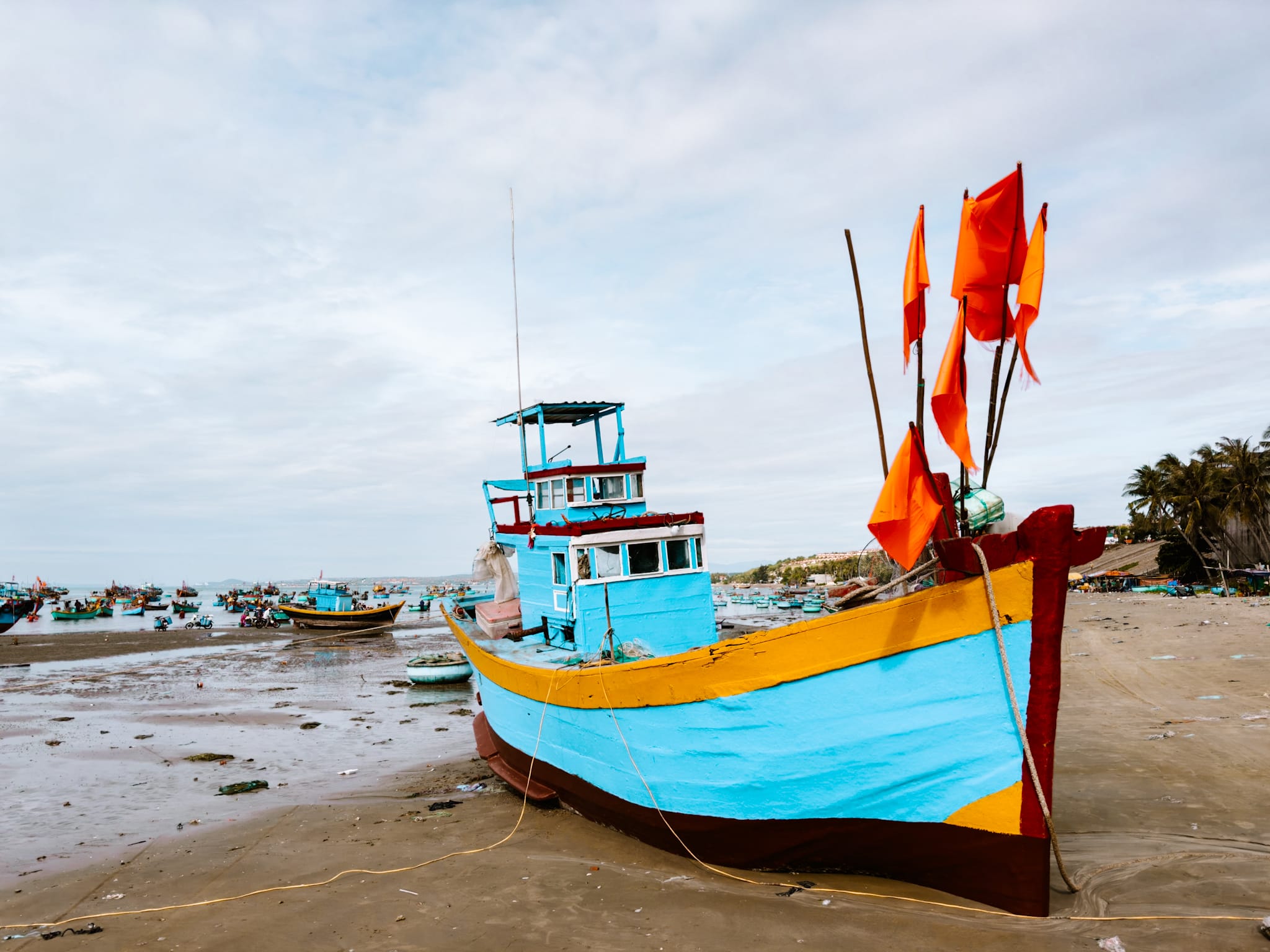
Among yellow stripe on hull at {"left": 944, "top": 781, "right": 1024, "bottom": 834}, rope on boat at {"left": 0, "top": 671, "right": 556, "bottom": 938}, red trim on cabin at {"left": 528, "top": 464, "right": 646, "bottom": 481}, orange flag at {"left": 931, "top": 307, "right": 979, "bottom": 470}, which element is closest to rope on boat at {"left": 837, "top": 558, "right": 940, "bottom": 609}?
orange flag at {"left": 931, "top": 307, "right": 979, "bottom": 470}

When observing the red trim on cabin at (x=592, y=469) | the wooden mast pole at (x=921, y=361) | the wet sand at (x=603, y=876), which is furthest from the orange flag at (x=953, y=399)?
the red trim on cabin at (x=592, y=469)

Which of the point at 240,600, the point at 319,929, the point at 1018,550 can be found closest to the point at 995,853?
the point at 1018,550

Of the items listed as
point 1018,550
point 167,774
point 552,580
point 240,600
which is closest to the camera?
point 1018,550

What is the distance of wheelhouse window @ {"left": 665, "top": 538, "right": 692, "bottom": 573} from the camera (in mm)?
10500

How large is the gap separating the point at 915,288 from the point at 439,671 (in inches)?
864

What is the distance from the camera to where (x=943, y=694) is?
5.68 metres

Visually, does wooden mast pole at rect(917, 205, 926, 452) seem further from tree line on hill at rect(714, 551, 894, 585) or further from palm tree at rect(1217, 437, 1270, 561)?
palm tree at rect(1217, 437, 1270, 561)

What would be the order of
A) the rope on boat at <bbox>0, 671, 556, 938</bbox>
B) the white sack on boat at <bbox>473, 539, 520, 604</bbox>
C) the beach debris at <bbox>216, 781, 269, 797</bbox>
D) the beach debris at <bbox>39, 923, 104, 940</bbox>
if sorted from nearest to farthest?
the beach debris at <bbox>39, 923, 104, 940</bbox>, the rope on boat at <bbox>0, 671, 556, 938</bbox>, the beach debris at <bbox>216, 781, 269, 797</bbox>, the white sack on boat at <bbox>473, 539, 520, 604</bbox>

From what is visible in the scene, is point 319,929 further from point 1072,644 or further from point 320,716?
point 1072,644

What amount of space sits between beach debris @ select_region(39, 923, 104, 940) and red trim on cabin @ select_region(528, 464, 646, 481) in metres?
8.05

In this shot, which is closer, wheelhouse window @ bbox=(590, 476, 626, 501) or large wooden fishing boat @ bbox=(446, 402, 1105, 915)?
large wooden fishing boat @ bbox=(446, 402, 1105, 915)

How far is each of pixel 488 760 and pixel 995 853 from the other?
28.9 ft

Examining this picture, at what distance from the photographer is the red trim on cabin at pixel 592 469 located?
40.0 feet

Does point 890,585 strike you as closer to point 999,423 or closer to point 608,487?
point 999,423
